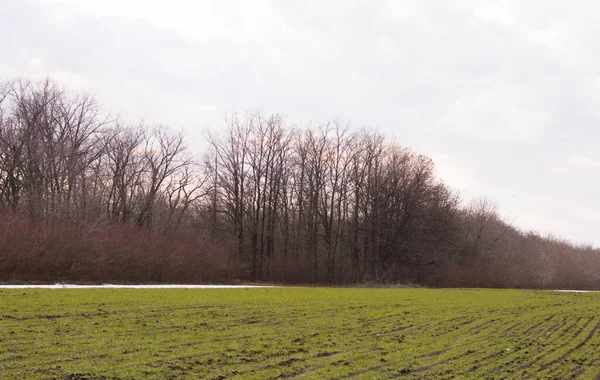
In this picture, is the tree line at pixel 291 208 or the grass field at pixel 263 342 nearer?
the grass field at pixel 263 342

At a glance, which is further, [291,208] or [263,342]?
[291,208]

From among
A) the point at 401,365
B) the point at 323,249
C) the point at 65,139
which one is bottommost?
the point at 401,365

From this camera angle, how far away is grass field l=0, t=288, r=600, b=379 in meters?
9.63

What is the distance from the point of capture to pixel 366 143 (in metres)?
68.4

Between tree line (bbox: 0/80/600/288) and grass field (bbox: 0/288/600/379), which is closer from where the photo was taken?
grass field (bbox: 0/288/600/379)

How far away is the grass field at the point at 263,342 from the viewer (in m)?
9.63

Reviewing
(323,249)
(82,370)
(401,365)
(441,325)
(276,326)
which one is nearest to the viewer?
(82,370)

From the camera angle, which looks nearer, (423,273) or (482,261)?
(423,273)

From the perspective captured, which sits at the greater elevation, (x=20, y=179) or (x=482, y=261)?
(x=20, y=179)

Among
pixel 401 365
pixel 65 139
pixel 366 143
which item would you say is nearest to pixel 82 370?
pixel 401 365

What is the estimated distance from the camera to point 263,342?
12.7m

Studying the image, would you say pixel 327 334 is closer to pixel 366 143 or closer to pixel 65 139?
pixel 65 139

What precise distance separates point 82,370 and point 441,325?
12.3 meters

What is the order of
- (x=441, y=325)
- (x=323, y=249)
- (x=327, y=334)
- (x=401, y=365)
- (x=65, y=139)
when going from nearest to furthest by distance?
(x=401, y=365) < (x=327, y=334) < (x=441, y=325) < (x=65, y=139) < (x=323, y=249)
